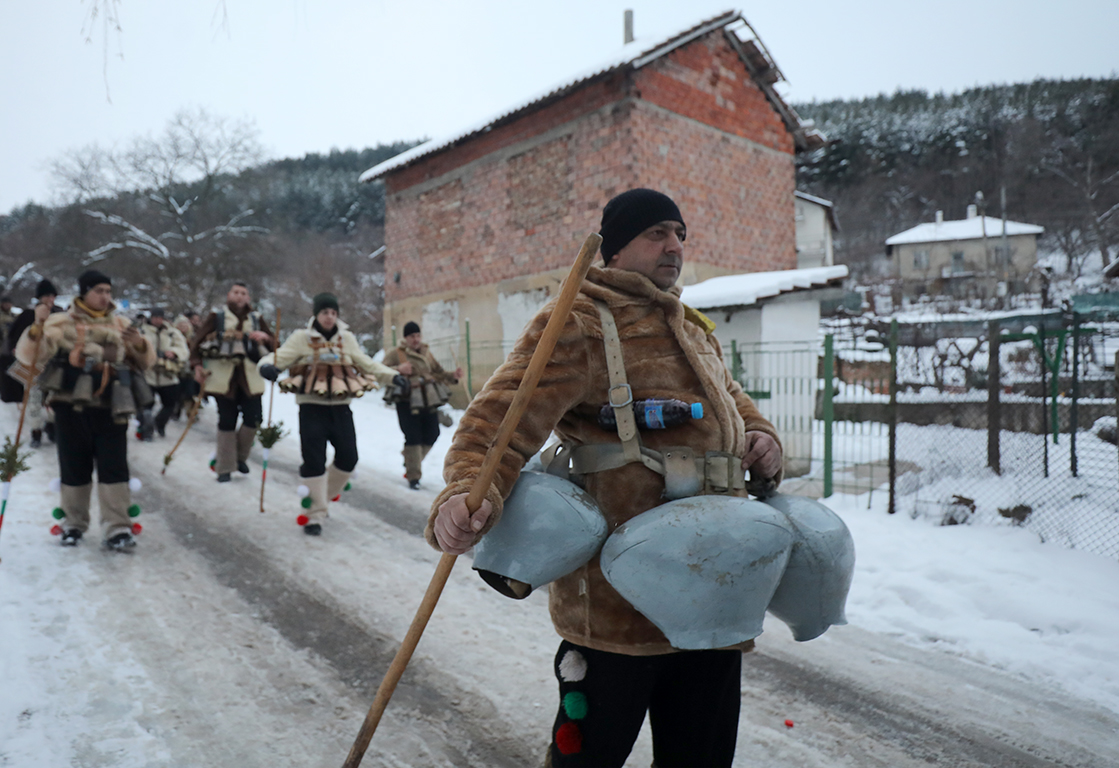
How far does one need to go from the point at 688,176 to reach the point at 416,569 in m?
9.35

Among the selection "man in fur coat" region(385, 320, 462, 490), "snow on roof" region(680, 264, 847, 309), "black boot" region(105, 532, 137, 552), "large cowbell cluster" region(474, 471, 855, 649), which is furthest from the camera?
"snow on roof" region(680, 264, 847, 309)

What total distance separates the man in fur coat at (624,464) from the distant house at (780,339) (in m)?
5.84

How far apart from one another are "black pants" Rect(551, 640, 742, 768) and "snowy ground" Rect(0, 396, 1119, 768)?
32.5 inches

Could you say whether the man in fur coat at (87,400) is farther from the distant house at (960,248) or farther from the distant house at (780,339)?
the distant house at (960,248)

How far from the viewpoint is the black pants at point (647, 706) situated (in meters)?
1.68

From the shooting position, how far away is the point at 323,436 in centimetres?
545

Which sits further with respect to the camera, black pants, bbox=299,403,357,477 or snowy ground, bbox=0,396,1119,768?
black pants, bbox=299,403,357,477

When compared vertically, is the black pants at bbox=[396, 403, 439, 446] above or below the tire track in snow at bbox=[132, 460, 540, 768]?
above

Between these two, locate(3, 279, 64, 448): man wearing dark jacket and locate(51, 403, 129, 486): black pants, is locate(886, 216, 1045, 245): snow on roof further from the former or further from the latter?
locate(51, 403, 129, 486): black pants

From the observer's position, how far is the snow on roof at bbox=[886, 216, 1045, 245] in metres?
46.3

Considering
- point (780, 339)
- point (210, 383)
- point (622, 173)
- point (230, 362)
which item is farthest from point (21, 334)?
point (622, 173)

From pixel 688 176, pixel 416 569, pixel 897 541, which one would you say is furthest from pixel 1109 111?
pixel 416 569

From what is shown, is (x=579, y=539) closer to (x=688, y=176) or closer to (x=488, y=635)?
(x=488, y=635)

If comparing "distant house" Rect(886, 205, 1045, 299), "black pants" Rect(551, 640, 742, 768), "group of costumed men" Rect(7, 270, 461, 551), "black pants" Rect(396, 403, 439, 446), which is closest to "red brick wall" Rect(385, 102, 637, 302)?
"black pants" Rect(396, 403, 439, 446)
